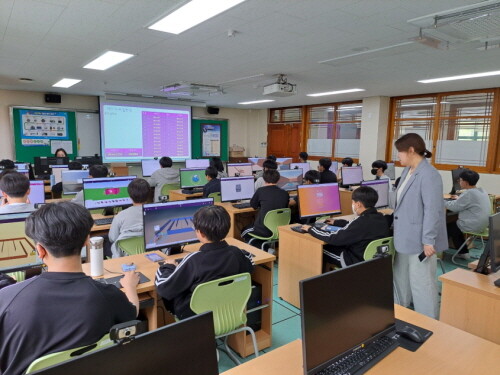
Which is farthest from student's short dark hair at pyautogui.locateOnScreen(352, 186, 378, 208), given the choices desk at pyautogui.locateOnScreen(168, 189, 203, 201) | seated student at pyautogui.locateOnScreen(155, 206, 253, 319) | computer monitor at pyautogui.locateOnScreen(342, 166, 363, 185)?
computer monitor at pyautogui.locateOnScreen(342, 166, 363, 185)

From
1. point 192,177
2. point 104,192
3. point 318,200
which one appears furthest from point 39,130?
point 318,200

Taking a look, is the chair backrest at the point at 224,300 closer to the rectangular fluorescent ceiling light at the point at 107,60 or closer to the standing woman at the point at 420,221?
the standing woman at the point at 420,221

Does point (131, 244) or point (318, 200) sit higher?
point (318, 200)

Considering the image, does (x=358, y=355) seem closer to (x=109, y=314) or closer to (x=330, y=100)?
(x=109, y=314)

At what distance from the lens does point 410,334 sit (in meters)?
1.43

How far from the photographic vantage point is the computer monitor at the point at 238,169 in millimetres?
6383

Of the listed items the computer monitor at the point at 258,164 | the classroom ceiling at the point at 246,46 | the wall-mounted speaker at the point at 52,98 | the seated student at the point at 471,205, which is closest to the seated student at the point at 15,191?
the classroom ceiling at the point at 246,46

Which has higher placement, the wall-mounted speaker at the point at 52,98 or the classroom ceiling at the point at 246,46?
the classroom ceiling at the point at 246,46

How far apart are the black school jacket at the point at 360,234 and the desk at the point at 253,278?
661 mm

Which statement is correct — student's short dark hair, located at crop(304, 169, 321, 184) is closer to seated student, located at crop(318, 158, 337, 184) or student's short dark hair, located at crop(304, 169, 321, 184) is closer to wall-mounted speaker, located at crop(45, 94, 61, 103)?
seated student, located at crop(318, 158, 337, 184)

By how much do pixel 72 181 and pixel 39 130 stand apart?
485 cm

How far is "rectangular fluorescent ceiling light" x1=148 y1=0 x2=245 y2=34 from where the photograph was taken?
9.21 feet

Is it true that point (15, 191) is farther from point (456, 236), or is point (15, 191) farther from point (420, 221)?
point (456, 236)

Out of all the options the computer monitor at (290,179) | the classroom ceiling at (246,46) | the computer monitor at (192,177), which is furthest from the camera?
the computer monitor at (192,177)
